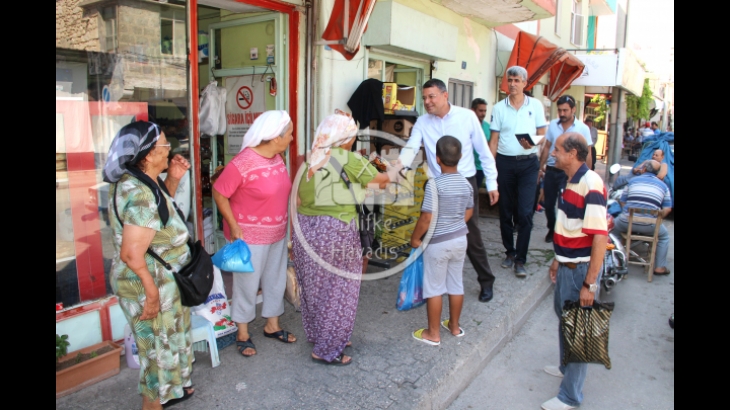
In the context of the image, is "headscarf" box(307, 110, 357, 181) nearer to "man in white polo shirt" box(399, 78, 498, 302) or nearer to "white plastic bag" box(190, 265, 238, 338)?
"white plastic bag" box(190, 265, 238, 338)

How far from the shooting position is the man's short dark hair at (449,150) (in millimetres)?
3545

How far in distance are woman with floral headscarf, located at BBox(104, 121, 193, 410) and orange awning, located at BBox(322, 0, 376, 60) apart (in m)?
2.69

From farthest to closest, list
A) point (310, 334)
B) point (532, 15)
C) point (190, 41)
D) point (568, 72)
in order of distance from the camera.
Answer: point (568, 72) → point (532, 15) → point (190, 41) → point (310, 334)

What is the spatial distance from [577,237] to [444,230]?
2.93 ft

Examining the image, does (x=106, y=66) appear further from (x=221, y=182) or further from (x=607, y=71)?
(x=607, y=71)

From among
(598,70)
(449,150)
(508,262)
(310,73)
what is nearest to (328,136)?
(449,150)

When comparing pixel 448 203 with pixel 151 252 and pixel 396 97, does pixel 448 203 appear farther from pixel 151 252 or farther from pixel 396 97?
pixel 396 97

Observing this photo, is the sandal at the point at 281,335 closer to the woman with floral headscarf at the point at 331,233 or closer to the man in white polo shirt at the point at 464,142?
the woman with floral headscarf at the point at 331,233

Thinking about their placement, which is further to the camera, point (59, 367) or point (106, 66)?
point (106, 66)

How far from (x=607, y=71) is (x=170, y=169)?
38.4ft

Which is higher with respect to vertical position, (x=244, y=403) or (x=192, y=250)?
(x=192, y=250)

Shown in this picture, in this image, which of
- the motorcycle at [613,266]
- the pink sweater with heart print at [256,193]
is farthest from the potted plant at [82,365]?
the motorcycle at [613,266]

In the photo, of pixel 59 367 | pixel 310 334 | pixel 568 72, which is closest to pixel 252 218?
pixel 310 334

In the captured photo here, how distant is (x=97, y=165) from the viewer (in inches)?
143
